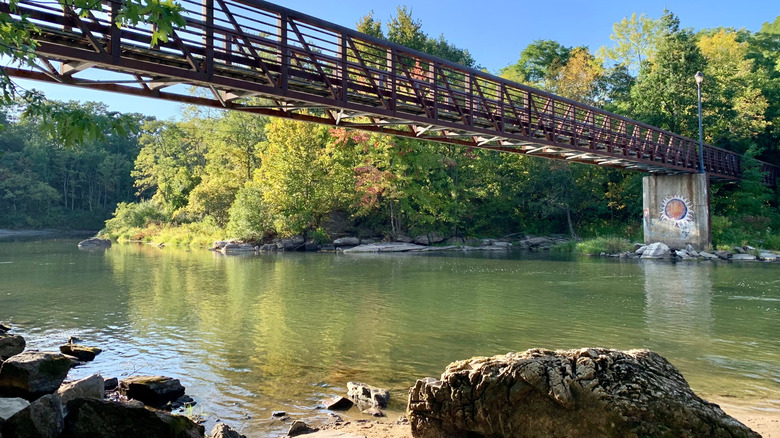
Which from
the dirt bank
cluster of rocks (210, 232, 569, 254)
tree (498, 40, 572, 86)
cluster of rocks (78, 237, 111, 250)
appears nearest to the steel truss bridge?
cluster of rocks (210, 232, 569, 254)

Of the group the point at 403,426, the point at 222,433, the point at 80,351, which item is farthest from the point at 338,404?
the point at 80,351

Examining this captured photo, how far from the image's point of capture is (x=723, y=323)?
13.3 metres

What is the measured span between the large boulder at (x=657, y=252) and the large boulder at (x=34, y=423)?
1318 inches

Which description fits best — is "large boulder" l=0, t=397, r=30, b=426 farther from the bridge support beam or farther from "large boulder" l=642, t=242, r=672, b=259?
the bridge support beam

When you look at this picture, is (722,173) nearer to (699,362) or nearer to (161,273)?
(699,362)

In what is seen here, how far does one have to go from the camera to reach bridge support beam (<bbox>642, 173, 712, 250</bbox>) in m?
33.2

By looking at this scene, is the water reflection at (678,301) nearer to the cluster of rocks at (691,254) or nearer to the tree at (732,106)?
the cluster of rocks at (691,254)

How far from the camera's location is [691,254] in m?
32.1

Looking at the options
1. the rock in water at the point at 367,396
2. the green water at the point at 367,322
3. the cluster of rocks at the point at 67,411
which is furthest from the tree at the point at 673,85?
the cluster of rocks at the point at 67,411

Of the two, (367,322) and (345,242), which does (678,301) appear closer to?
(367,322)

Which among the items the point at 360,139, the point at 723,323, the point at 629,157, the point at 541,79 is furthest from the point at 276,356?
the point at 541,79

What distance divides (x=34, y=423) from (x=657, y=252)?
3426 centimetres

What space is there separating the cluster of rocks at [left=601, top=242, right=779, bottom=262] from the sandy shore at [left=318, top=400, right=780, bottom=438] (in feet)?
90.3

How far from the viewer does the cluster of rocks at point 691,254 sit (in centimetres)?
3058
